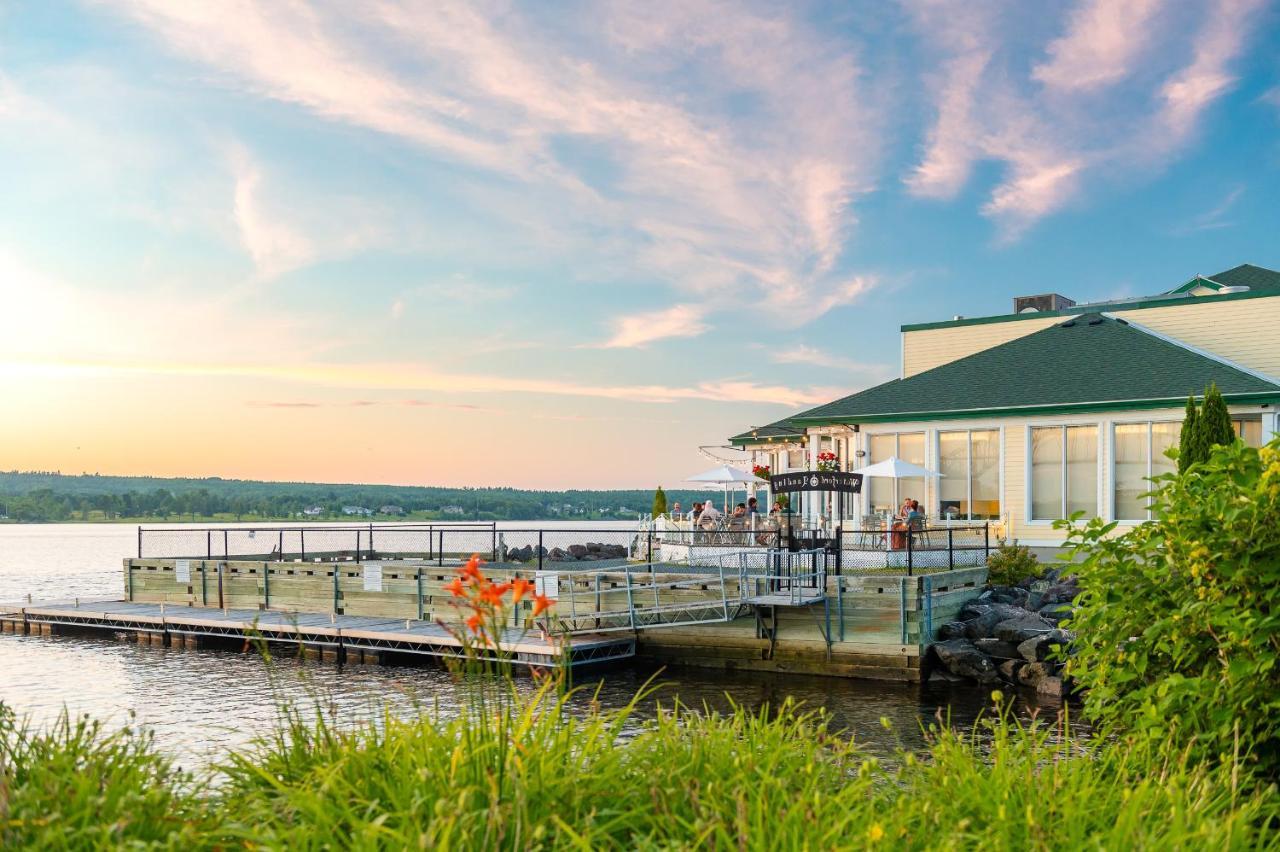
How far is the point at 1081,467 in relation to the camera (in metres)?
24.9

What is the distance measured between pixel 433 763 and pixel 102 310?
31.6 m

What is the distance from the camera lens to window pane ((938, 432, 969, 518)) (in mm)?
26344

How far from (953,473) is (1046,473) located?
224cm

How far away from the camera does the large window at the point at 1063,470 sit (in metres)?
24.7

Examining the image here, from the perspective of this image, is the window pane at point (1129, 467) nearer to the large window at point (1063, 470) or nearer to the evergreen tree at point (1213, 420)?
the large window at point (1063, 470)

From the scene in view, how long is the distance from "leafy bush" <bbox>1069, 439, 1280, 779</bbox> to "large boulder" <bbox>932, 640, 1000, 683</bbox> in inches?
499

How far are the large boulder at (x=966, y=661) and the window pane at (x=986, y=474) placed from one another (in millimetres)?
7642

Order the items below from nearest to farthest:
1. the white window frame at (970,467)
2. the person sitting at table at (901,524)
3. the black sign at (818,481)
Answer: the black sign at (818,481) → the person sitting at table at (901,524) → the white window frame at (970,467)

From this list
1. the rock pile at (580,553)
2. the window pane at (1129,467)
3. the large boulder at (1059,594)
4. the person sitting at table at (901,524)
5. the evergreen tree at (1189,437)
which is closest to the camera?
the evergreen tree at (1189,437)

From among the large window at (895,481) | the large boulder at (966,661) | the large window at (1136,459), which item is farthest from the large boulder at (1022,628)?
the large window at (895,481)

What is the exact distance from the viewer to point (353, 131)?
27.1 meters

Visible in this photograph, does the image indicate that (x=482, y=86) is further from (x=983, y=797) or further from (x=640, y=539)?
(x=983, y=797)

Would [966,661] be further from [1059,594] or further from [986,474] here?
[986,474]

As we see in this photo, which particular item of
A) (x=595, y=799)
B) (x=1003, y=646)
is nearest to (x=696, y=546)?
(x=1003, y=646)
